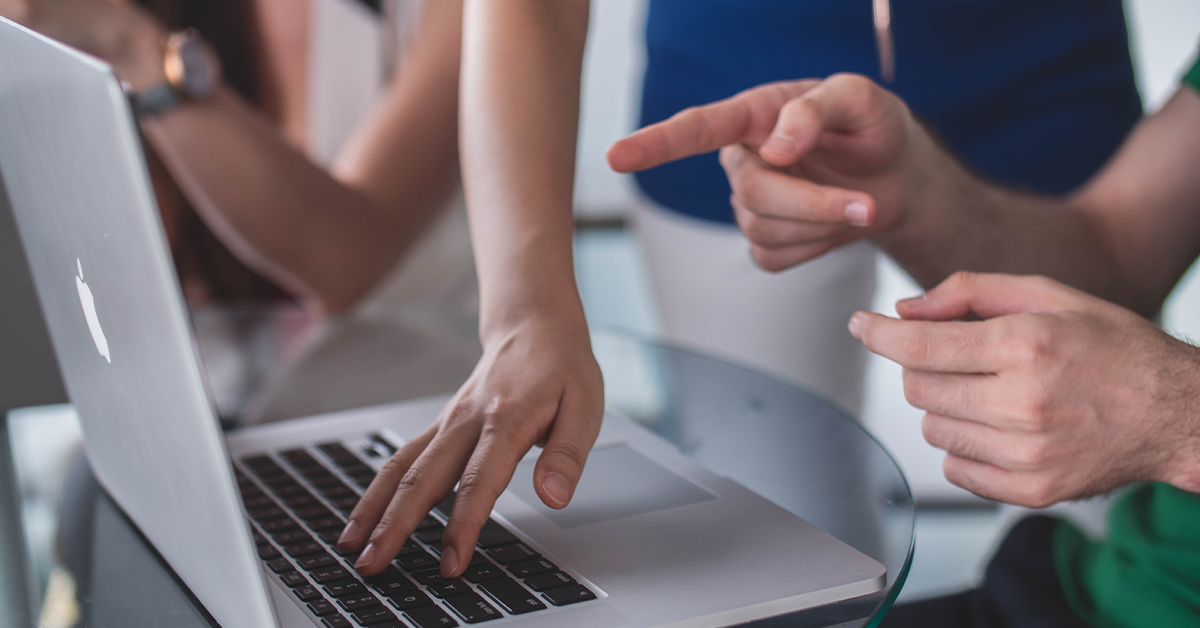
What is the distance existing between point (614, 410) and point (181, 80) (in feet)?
2.72

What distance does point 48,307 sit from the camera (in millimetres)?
638

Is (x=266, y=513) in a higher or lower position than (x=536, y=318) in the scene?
lower

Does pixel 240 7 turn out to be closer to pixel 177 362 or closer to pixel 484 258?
pixel 484 258

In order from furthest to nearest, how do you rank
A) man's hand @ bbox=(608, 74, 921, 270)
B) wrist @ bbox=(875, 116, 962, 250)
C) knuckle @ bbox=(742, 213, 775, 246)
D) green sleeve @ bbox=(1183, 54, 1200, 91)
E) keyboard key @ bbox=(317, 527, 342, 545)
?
green sleeve @ bbox=(1183, 54, 1200, 91), wrist @ bbox=(875, 116, 962, 250), knuckle @ bbox=(742, 213, 775, 246), man's hand @ bbox=(608, 74, 921, 270), keyboard key @ bbox=(317, 527, 342, 545)

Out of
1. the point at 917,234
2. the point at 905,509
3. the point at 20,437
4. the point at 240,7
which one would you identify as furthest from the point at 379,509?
the point at 240,7

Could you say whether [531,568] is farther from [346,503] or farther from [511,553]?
[346,503]

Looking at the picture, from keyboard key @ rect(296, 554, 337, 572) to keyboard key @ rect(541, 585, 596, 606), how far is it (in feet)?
0.43

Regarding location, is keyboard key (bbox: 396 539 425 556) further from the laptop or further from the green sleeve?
the green sleeve

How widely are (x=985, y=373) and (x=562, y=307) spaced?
0.99ft

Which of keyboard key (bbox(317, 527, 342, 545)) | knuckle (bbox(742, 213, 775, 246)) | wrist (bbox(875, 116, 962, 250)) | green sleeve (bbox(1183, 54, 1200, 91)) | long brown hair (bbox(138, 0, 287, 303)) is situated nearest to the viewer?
keyboard key (bbox(317, 527, 342, 545))

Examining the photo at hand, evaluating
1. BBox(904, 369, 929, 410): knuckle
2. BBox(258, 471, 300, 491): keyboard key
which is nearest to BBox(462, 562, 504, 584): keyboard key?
BBox(258, 471, 300, 491): keyboard key

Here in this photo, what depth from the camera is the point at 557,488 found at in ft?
1.78

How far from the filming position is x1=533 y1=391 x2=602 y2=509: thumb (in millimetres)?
543

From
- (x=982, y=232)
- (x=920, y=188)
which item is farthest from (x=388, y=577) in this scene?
(x=982, y=232)
